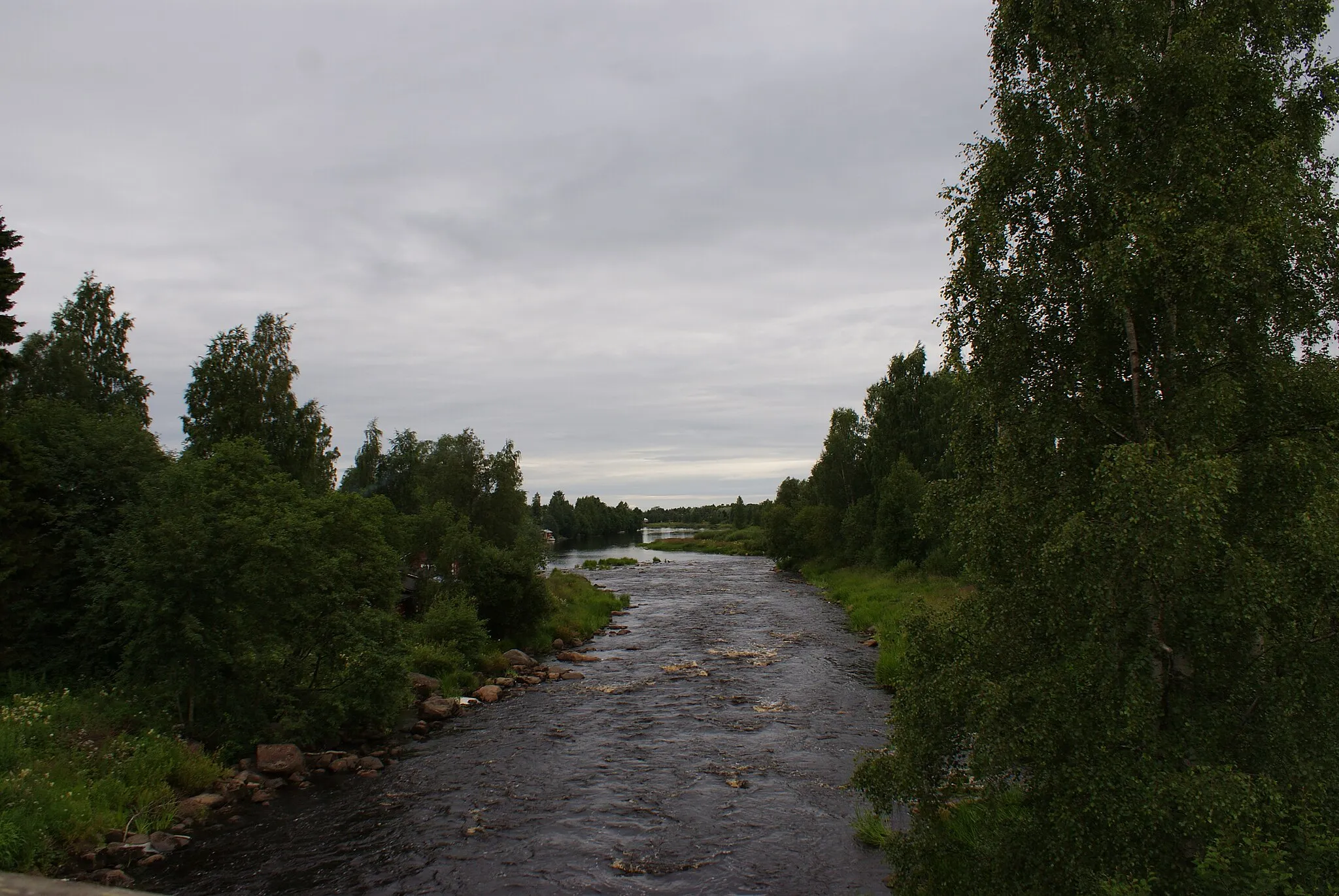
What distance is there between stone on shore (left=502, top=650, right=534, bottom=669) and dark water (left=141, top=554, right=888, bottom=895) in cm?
308

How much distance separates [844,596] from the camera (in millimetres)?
48625

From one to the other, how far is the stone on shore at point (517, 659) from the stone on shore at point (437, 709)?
19.3 ft

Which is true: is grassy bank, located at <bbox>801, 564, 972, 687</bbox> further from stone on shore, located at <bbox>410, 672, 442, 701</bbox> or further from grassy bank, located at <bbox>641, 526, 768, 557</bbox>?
grassy bank, located at <bbox>641, 526, 768, 557</bbox>

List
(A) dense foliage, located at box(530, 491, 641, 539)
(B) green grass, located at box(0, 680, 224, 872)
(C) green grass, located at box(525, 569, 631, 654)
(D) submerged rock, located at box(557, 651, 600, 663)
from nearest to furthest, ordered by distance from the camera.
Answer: (B) green grass, located at box(0, 680, 224, 872)
(D) submerged rock, located at box(557, 651, 600, 663)
(C) green grass, located at box(525, 569, 631, 654)
(A) dense foliage, located at box(530, 491, 641, 539)

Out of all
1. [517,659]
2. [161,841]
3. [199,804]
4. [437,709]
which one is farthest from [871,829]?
[517,659]

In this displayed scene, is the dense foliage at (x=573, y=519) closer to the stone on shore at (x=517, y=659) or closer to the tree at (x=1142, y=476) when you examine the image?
the stone on shore at (x=517, y=659)

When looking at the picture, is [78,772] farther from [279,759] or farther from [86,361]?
[86,361]

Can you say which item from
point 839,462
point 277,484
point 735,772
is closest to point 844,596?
point 839,462

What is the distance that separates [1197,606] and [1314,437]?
2275 mm

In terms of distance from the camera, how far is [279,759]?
57.3 feet

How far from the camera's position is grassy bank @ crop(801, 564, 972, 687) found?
88.9ft

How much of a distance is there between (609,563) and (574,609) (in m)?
45.6

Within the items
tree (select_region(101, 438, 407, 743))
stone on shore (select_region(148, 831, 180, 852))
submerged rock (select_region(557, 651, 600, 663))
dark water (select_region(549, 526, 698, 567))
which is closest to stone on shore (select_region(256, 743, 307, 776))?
tree (select_region(101, 438, 407, 743))

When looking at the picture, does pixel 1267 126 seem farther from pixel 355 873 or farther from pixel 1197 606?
pixel 355 873
